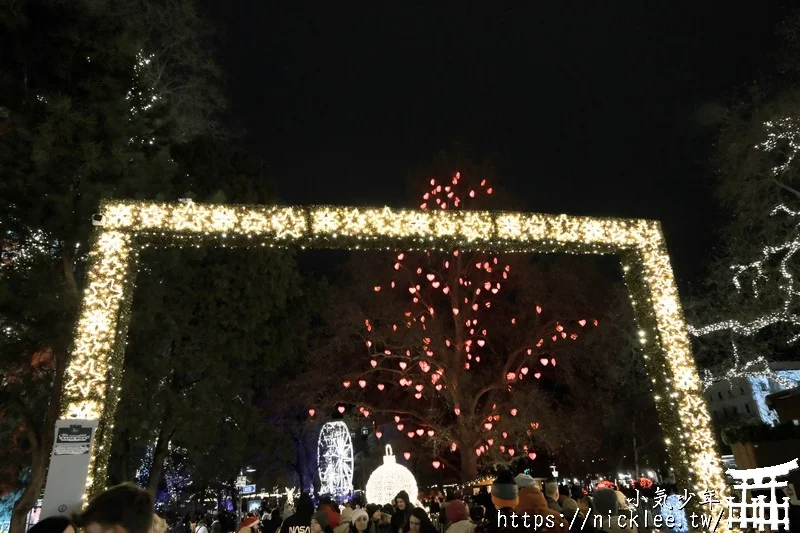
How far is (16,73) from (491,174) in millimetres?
14892

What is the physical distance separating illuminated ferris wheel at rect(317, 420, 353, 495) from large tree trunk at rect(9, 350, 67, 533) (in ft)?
55.7

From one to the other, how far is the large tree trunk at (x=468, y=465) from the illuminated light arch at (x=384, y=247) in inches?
383

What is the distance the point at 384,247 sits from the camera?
771cm

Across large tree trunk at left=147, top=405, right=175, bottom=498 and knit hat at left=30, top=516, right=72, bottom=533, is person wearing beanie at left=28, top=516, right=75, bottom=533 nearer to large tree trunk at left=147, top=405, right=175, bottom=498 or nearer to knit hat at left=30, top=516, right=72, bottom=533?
knit hat at left=30, top=516, right=72, bottom=533

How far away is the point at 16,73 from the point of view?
8.15 meters

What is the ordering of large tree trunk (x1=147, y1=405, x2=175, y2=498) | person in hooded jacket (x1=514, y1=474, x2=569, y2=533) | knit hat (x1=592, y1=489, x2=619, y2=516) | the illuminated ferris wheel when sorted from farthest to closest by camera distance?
the illuminated ferris wheel
large tree trunk (x1=147, y1=405, x2=175, y2=498)
knit hat (x1=592, y1=489, x2=619, y2=516)
person in hooded jacket (x1=514, y1=474, x2=569, y2=533)

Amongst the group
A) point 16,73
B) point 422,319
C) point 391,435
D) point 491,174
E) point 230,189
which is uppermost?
point 491,174

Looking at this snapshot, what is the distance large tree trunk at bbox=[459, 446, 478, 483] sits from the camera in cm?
1617

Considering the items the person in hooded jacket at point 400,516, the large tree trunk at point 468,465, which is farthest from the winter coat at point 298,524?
the large tree trunk at point 468,465

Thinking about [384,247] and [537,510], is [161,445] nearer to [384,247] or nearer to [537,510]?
[384,247]

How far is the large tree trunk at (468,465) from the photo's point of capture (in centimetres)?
1617

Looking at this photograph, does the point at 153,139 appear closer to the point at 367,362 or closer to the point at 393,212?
the point at 393,212

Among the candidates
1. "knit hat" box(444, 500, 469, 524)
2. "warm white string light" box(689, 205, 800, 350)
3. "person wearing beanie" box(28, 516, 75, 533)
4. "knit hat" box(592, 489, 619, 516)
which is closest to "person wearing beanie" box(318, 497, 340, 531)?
"knit hat" box(444, 500, 469, 524)

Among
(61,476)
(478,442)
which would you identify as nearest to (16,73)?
(61,476)
